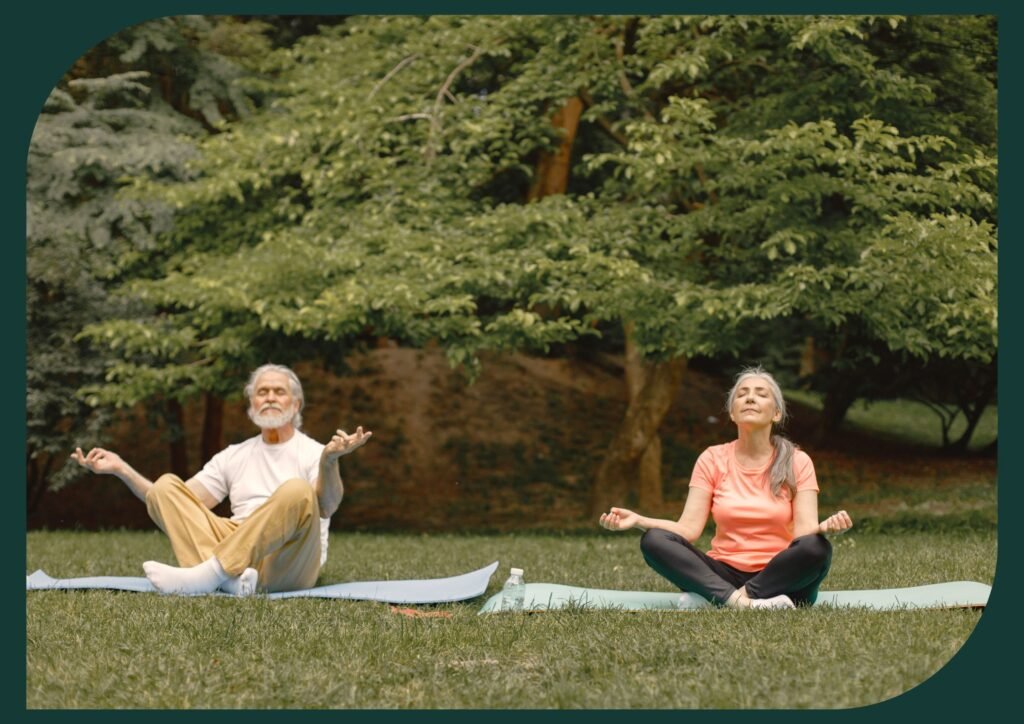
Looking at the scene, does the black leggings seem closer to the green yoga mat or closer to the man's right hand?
the green yoga mat

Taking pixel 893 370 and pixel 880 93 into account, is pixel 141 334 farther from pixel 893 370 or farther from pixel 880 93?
pixel 893 370

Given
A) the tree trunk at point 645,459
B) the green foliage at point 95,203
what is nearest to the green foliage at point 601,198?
the green foliage at point 95,203

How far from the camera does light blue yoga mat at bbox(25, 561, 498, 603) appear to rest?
17.6 feet

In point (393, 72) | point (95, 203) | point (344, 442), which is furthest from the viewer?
point (95, 203)

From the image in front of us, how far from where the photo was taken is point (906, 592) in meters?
5.29

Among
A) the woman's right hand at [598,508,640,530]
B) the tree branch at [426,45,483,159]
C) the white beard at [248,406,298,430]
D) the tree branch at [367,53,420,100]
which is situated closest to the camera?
the woman's right hand at [598,508,640,530]

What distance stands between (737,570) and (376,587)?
1623 mm

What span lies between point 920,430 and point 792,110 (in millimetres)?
6268

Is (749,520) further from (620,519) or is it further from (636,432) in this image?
(636,432)

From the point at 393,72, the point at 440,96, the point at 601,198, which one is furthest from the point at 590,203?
the point at 393,72

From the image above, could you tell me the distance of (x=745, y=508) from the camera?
16.5 ft

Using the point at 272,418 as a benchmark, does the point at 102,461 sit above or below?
below

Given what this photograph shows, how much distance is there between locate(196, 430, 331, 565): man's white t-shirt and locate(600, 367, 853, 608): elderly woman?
168 cm

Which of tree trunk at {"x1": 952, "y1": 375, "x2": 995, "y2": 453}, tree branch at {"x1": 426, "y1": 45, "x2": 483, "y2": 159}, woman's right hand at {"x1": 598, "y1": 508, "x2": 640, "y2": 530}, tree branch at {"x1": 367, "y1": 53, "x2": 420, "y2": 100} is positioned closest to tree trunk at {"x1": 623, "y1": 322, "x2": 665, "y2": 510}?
tree branch at {"x1": 426, "y1": 45, "x2": 483, "y2": 159}
